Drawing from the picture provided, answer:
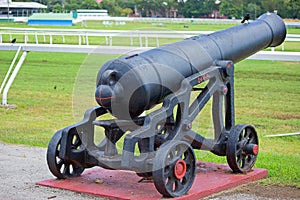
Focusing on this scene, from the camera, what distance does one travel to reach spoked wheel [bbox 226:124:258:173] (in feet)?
25.3

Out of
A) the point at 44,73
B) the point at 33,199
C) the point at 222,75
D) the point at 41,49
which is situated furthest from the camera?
the point at 44,73

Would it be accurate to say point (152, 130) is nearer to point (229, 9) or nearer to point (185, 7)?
point (229, 9)

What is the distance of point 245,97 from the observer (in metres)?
16.2

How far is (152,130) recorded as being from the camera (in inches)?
277

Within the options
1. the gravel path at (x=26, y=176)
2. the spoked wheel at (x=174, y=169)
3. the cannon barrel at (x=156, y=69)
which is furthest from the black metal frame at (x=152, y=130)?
the gravel path at (x=26, y=176)

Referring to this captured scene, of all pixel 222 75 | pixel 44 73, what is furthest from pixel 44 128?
pixel 44 73

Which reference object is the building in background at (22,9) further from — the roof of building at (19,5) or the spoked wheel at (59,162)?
the spoked wheel at (59,162)

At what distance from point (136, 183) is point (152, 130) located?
74cm

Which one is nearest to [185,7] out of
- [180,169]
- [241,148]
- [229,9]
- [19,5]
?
[229,9]

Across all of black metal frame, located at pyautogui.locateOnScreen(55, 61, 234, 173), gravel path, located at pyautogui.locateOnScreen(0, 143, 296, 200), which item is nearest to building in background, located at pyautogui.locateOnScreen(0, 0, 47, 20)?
gravel path, located at pyautogui.locateOnScreen(0, 143, 296, 200)

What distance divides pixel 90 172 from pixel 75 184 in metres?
0.56

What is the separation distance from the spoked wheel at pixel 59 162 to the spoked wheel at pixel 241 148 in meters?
1.49

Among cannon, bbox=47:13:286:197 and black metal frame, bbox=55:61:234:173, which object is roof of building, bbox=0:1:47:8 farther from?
black metal frame, bbox=55:61:234:173

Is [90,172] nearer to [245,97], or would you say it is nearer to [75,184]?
[75,184]
